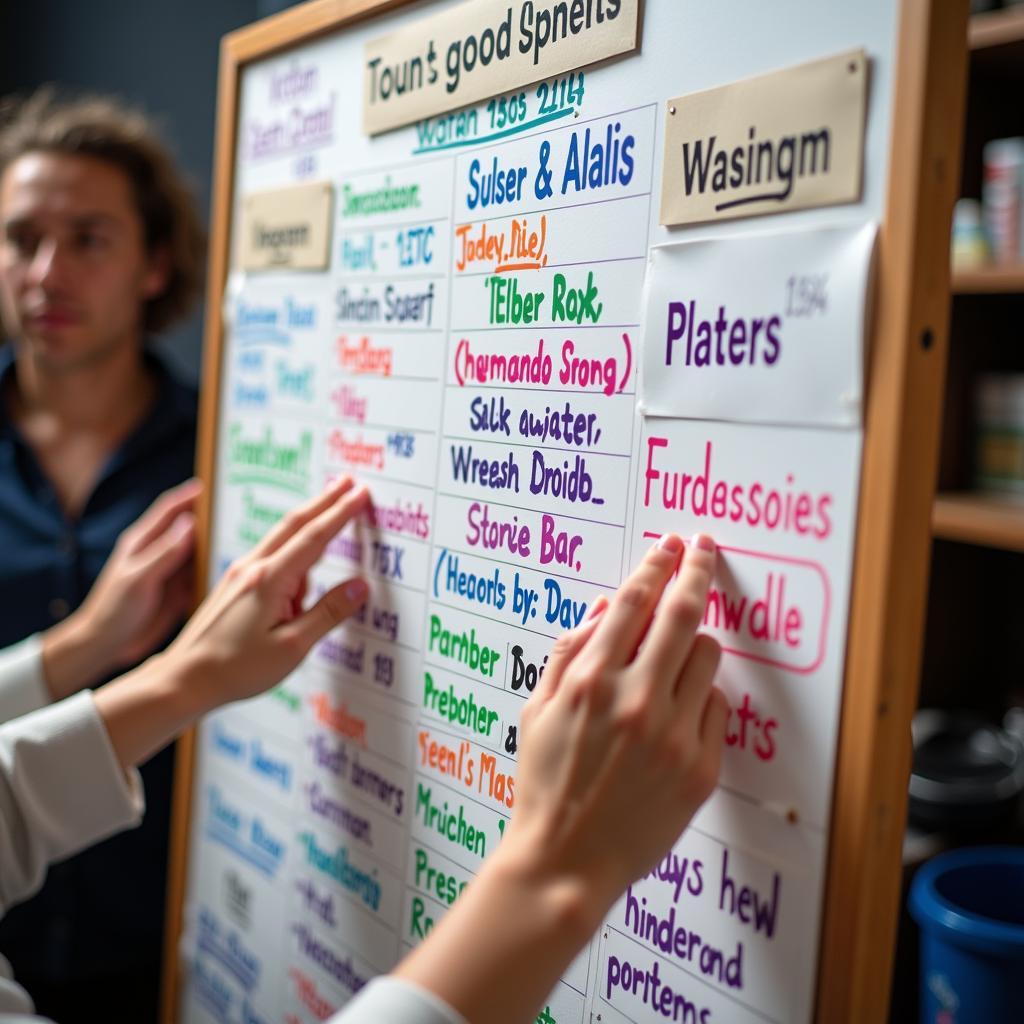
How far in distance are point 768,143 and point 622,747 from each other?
378 mm

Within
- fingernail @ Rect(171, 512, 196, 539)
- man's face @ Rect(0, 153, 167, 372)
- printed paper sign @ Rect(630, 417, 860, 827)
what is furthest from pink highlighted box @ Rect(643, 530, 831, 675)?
man's face @ Rect(0, 153, 167, 372)

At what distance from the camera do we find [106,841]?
59.9 inches

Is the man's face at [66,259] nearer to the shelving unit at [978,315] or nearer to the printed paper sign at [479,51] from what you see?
the printed paper sign at [479,51]

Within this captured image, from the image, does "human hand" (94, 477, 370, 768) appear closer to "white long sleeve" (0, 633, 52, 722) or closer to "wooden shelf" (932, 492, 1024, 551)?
"white long sleeve" (0, 633, 52, 722)

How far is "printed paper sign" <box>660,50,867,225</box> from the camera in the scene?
0.60m

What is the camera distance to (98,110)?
5.95ft

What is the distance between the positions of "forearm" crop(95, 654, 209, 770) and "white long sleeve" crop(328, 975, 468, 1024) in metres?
0.45

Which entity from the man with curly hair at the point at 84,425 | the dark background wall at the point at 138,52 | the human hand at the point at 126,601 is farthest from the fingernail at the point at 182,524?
the dark background wall at the point at 138,52

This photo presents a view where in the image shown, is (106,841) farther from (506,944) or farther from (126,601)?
(506,944)

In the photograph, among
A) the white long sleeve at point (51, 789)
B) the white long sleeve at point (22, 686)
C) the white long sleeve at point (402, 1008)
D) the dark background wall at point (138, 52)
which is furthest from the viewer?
the dark background wall at point (138, 52)

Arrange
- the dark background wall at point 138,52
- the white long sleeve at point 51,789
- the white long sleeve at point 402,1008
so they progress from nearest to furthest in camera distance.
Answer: the white long sleeve at point 402,1008 → the white long sleeve at point 51,789 → the dark background wall at point 138,52

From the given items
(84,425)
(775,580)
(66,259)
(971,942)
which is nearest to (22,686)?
(84,425)

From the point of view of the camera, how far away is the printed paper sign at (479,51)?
75 cm

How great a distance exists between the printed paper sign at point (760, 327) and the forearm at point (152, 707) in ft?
1.68
